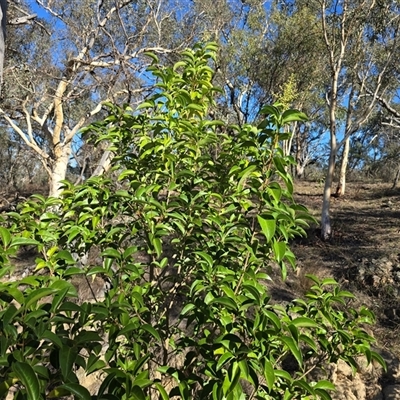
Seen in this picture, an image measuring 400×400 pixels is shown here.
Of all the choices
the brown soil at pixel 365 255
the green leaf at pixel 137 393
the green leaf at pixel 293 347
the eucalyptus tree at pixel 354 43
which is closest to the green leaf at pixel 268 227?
the green leaf at pixel 293 347

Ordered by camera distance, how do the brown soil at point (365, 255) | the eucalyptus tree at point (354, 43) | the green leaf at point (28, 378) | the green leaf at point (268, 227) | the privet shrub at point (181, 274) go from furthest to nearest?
the eucalyptus tree at point (354, 43), the brown soil at point (365, 255), the green leaf at point (268, 227), the privet shrub at point (181, 274), the green leaf at point (28, 378)

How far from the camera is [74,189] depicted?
222 centimetres

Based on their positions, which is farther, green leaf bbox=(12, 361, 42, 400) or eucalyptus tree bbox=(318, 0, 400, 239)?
eucalyptus tree bbox=(318, 0, 400, 239)

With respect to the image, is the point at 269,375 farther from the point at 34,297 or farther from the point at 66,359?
the point at 34,297

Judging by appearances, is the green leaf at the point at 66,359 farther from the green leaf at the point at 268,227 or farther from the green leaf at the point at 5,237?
the green leaf at the point at 268,227

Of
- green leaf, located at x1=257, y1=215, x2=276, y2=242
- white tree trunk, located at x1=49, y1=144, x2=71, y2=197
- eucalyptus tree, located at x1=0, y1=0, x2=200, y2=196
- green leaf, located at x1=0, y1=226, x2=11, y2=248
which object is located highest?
eucalyptus tree, located at x1=0, y1=0, x2=200, y2=196

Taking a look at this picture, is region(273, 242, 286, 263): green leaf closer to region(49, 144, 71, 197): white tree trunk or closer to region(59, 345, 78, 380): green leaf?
region(59, 345, 78, 380): green leaf

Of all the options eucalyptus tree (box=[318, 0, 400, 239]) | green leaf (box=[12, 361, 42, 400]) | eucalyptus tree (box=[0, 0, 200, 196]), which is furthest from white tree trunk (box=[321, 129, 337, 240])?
green leaf (box=[12, 361, 42, 400])

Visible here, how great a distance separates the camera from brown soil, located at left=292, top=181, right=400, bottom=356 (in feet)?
19.4

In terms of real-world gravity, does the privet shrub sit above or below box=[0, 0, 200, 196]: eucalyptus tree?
Result: below

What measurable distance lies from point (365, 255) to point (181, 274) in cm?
628

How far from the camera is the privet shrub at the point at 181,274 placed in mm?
1360

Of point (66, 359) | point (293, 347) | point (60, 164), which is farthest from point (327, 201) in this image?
point (66, 359)

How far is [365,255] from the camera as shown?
7.59 m
